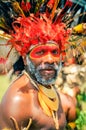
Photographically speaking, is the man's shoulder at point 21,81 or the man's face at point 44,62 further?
the man's shoulder at point 21,81

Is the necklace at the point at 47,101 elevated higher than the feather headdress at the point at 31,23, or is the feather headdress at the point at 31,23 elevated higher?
the feather headdress at the point at 31,23

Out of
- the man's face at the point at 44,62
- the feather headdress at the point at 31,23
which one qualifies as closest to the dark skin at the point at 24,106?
the man's face at the point at 44,62

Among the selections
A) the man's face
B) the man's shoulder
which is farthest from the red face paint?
the man's shoulder

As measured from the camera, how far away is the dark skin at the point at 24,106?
5008 mm

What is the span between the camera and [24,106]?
16.6ft

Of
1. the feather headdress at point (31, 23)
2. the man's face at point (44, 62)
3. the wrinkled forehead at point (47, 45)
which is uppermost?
the feather headdress at point (31, 23)

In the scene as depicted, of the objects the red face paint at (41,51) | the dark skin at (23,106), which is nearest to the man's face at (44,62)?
the red face paint at (41,51)

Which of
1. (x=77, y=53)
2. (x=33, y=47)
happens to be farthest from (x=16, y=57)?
(x=77, y=53)

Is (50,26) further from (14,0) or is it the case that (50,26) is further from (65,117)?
(65,117)

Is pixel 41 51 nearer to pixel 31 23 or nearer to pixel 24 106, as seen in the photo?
pixel 31 23

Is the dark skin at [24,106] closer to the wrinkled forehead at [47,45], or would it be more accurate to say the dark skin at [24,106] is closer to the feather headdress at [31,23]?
the wrinkled forehead at [47,45]

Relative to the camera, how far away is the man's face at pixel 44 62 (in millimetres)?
5008

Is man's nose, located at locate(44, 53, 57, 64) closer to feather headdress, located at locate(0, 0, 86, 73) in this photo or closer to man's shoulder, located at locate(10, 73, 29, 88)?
feather headdress, located at locate(0, 0, 86, 73)

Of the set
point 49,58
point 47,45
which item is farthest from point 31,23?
point 49,58
